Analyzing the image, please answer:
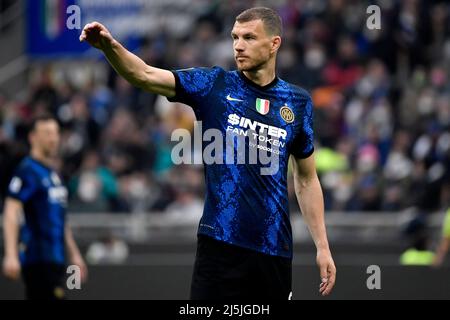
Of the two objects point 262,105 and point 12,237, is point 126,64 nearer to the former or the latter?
point 262,105

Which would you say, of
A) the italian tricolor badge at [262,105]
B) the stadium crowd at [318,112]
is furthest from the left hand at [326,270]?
the stadium crowd at [318,112]

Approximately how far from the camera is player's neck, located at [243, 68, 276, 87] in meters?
7.01

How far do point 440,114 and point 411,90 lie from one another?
1018 millimetres

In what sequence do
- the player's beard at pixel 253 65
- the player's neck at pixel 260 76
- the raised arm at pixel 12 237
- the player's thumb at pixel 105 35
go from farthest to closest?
1. the raised arm at pixel 12 237
2. the player's neck at pixel 260 76
3. the player's beard at pixel 253 65
4. the player's thumb at pixel 105 35

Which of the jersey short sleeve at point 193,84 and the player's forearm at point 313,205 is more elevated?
the jersey short sleeve at point 193,84

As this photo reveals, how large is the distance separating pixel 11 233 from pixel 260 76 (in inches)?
127

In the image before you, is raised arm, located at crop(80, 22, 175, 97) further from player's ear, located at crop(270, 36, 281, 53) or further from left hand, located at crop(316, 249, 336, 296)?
left hand, located at crop(316, 249, 336, 296)

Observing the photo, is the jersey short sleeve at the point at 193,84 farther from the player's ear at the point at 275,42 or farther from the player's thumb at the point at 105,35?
the player's thumb at the point at 105,35

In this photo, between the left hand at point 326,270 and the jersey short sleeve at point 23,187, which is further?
the jersey short sleeve at point 23,187

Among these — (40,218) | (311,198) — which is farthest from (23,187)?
(311,198)

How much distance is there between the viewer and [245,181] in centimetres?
681

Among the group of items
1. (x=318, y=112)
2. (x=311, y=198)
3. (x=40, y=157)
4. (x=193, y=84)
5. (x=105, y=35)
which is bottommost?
(x=311, y=198)

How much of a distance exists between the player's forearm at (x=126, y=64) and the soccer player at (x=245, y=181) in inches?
8.0

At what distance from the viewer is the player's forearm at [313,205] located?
23.9ft
